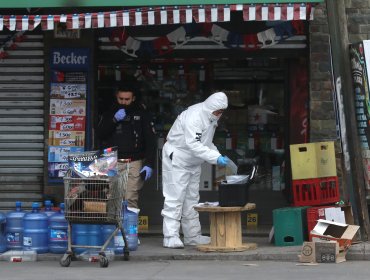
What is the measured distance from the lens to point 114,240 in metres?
10.1

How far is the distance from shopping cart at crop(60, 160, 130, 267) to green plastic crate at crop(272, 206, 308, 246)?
2157 millimetres

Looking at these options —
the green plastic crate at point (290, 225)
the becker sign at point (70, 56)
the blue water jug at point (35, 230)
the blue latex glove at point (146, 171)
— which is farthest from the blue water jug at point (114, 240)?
the becker sign at point (70, 56)

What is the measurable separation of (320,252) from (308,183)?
3.92ft

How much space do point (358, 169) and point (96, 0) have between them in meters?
3.92

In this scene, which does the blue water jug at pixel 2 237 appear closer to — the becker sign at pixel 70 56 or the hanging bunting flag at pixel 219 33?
the becker sign at pixel 70 56

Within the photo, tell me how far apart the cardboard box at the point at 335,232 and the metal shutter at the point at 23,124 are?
4257mm

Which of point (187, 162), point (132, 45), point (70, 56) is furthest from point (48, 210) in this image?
point (132, 45)

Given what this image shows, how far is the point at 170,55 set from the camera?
39.9 ft

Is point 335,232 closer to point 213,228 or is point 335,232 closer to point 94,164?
point 213,228

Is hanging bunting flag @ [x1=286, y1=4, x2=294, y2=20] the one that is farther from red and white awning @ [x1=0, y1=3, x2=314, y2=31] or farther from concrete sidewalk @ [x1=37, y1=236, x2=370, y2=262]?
concrete sidewalk @ [x1=37, y1=236, x2=370, y2=262]

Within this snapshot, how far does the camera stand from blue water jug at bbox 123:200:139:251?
10203 millimetres

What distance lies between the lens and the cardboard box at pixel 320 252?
9578 mm

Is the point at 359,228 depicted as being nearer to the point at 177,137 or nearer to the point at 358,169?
the point at 358,169

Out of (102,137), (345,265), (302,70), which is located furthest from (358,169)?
(102,137)
